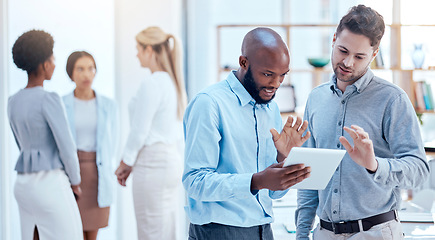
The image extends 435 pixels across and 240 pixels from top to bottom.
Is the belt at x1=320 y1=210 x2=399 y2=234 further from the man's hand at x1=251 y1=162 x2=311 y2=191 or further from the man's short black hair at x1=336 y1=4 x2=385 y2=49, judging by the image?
the man's short black hair at x1=336 y1=4 x2=385 y2=49

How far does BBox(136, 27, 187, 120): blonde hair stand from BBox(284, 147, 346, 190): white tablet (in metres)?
2.29

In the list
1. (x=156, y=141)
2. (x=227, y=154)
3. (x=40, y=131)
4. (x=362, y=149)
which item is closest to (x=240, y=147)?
(x=227, y=154)

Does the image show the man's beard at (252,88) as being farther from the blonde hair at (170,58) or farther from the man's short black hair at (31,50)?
the blonde hair at (170,58)

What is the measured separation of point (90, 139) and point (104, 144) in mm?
105

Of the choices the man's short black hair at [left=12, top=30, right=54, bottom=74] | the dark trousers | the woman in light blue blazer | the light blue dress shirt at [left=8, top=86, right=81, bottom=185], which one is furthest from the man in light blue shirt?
the woman in light blue blazer

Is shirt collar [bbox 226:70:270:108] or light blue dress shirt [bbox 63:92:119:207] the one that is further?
light blue dress shirt [bbox 63:92:119:207]

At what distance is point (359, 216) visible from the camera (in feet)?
5.97

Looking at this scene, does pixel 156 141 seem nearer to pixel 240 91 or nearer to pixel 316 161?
pixel 240 91

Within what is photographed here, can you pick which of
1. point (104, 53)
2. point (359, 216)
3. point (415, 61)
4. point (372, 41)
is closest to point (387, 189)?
point (359, 216)

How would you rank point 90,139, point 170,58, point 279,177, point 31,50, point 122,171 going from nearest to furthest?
point 279,177, point 31,50, point 90,139, point 122,171, point 170,58

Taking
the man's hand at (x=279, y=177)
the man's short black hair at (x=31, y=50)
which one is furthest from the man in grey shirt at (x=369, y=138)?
the man's short black hair at (x=31, y=50)

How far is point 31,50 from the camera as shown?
3123 millimetres

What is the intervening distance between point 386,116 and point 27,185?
2015 mm

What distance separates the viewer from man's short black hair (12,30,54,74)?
3.07 metres
